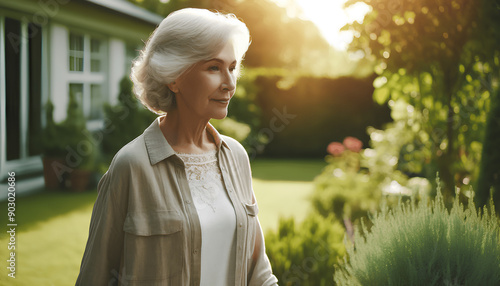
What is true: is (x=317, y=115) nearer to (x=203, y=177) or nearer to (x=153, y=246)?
(x=203, y=177)

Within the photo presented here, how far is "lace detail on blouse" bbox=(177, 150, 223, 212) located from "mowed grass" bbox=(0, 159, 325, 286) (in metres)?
2.26

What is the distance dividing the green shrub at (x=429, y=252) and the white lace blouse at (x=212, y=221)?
0.66 m

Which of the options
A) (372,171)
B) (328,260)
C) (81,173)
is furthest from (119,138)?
(328,260)

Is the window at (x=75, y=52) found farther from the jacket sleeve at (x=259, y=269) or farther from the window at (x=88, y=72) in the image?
the jacket sleeve at (x=259, y=269)

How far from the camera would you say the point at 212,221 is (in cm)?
165

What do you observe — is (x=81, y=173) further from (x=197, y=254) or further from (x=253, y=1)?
(x=253, y=1)

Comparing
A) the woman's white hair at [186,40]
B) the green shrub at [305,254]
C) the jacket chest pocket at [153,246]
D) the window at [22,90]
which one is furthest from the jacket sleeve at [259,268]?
Result: the window at [22,90]

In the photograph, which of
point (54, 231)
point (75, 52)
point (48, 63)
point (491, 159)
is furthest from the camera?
point (75, 52)

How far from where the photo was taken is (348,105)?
610 inches

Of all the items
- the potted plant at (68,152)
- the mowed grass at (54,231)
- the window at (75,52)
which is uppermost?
the window at (75,52)

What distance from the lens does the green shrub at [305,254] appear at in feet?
11.6

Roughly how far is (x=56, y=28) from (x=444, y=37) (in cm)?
629

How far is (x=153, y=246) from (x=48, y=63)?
7108 millimetres

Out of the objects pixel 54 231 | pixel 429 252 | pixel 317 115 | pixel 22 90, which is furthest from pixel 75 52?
pixel 317 115
